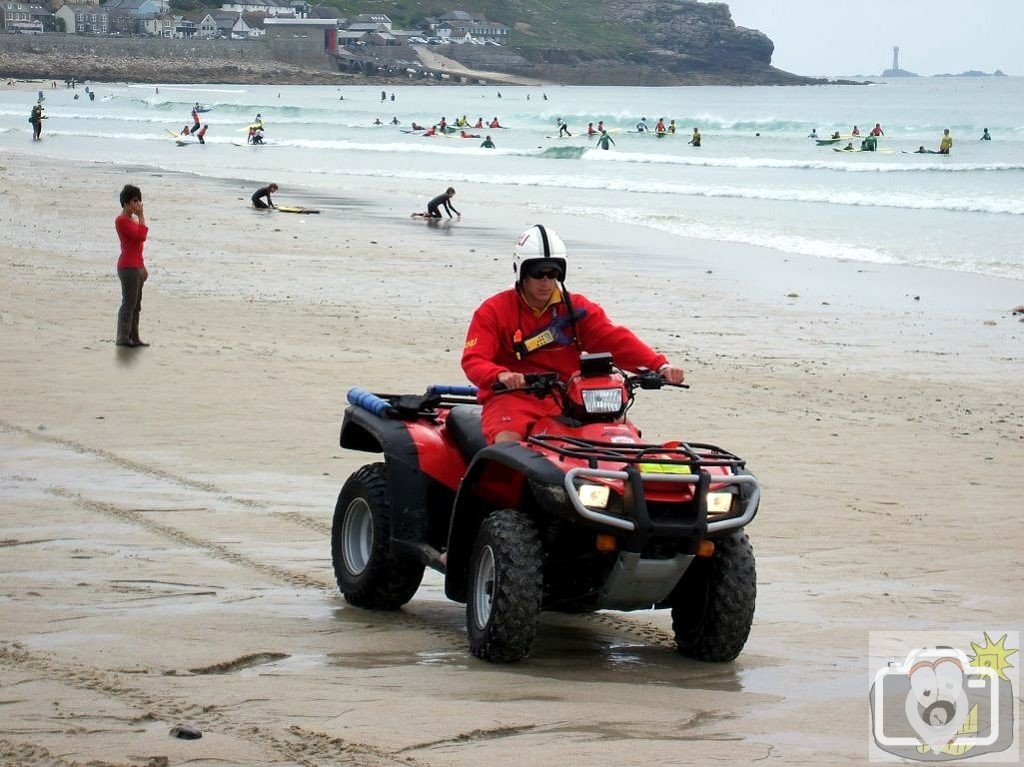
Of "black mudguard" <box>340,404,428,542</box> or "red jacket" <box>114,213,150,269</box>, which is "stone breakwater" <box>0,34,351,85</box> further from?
"black mudguard" <box>340,404,428,542</box>

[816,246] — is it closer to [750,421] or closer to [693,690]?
[750,421]

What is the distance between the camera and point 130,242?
1423 centimetres

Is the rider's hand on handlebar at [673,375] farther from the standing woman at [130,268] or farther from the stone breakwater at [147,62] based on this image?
the stone breakwater at [147,62]

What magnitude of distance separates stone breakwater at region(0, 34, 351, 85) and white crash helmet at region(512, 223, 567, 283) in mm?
170170

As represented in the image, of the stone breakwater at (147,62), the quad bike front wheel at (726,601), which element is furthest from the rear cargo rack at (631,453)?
the stone breakwater at (147,62)

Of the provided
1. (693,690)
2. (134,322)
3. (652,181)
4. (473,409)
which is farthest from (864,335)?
(652,181)

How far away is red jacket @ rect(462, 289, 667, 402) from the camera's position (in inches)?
252

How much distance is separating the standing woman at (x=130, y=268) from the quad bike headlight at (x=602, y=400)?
8544mm

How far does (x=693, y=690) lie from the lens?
5566 millimetres

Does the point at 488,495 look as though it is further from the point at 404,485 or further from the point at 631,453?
the point at 631,453

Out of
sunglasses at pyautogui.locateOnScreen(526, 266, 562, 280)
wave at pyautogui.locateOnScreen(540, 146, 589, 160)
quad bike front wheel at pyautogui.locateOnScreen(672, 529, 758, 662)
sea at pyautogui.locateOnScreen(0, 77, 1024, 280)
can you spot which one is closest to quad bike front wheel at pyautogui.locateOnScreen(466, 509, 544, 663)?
quad bike front wheel at pyautogui.locateOnScreen(672, 529, 758, 662)

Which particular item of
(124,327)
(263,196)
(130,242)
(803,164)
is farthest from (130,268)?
(803,164)

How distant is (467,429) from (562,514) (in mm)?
1183
